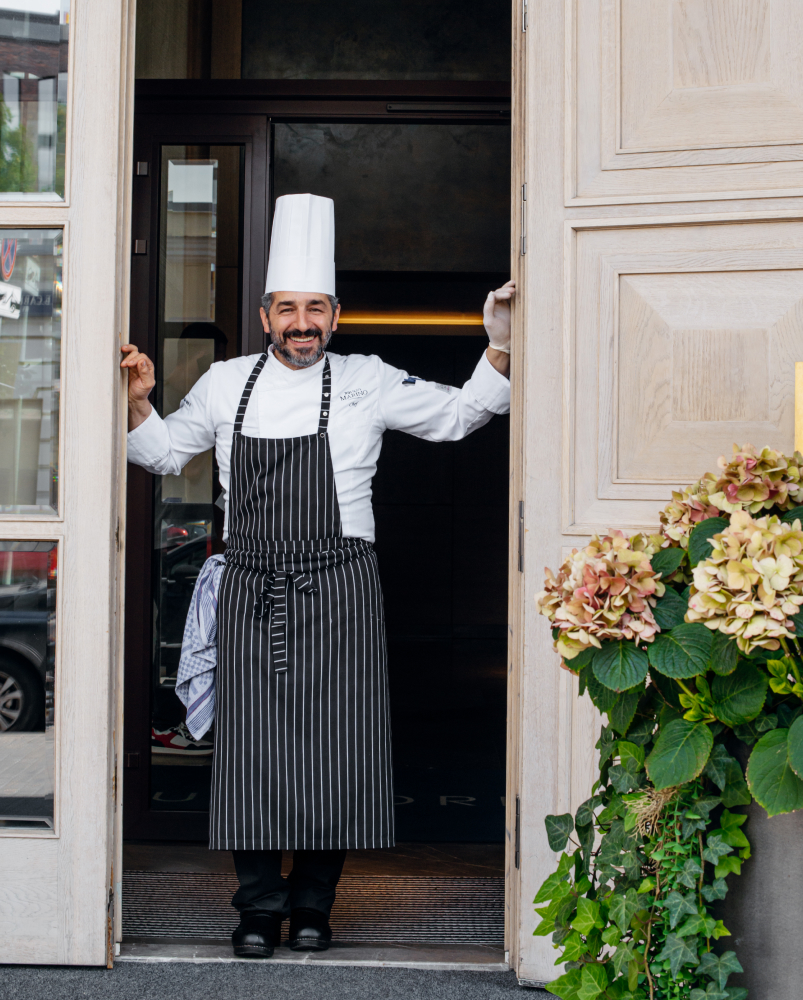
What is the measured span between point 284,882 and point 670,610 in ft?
4.20

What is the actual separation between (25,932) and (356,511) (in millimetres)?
1115

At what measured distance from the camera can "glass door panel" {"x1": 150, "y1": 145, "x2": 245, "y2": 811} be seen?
2.93 meters

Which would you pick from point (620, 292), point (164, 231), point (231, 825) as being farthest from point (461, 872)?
point (164, 231)

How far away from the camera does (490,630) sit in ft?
25.5

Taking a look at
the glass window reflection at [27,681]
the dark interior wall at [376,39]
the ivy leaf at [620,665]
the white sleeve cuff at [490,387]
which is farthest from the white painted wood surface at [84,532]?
the dark interior wall at [376,39]

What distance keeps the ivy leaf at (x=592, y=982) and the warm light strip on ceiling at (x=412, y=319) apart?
5.95 metres

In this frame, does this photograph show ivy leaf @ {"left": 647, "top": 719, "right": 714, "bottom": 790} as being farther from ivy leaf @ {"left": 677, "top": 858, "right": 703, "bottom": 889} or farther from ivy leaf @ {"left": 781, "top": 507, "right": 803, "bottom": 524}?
ivy leaf @ {"left": 781, "top": 507, "right": 803, "bottom": 524}

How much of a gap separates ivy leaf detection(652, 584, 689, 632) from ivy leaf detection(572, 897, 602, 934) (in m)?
0.41

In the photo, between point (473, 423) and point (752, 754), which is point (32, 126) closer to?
point (473, 423)

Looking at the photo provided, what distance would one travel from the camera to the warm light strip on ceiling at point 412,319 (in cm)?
710

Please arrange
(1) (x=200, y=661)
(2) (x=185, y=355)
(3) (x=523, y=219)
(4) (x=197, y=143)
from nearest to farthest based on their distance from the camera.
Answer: (3) (x=523, y=219), (1) (x=200, y=661), (4) (x=197, y=143), (2) (x=185, y=355)

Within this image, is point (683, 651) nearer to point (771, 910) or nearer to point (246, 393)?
point (771, 910)

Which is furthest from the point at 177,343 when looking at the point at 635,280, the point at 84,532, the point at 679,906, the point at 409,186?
the point at 409,186

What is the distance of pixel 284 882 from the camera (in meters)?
2.13
